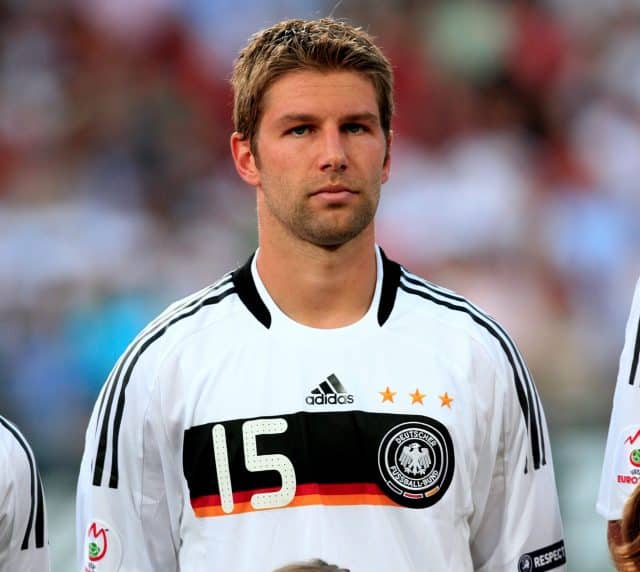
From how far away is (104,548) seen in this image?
3.92 metres

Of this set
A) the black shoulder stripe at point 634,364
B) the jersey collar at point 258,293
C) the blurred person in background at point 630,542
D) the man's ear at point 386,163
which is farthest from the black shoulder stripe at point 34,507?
the blurred person in background at point 630,542

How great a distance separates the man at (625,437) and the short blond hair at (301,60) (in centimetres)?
89

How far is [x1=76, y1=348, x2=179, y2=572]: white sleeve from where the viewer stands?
391cm

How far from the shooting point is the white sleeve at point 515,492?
391cm

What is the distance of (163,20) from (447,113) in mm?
2161

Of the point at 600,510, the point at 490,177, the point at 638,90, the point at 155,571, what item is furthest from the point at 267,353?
the point at 638,90

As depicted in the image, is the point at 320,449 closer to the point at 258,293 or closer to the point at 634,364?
the point at 258,293

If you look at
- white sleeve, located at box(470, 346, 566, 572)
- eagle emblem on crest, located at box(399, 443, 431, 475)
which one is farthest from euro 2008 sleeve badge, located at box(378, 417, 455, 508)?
white sleeve, located at box(470, 346, 566, 572)

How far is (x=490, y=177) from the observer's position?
9.67 m

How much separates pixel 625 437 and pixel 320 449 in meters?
0.85

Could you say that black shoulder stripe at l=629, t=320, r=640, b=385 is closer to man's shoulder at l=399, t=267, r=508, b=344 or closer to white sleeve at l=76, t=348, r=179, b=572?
man's shoulder at l=399, t=267, r=508, b=344

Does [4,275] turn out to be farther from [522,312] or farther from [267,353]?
[267,353]

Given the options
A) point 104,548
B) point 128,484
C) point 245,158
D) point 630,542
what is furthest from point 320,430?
point 630,542

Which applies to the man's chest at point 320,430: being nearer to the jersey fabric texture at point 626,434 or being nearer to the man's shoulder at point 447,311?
the man's shoulder at point 447,311
